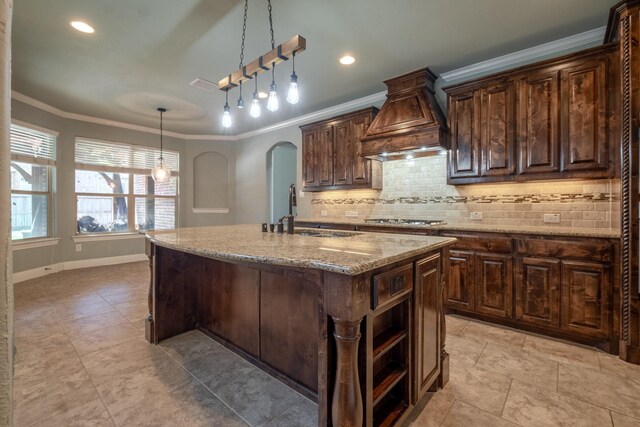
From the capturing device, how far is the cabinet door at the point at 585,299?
238cm

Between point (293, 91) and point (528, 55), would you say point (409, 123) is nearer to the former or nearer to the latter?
point (528, 55)

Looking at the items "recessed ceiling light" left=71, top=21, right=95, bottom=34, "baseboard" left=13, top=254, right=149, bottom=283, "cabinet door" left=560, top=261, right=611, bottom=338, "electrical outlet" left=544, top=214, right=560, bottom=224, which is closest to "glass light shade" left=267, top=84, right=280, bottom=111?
"recessed ceiling light" left=71, top=21, right=95, bottom=34

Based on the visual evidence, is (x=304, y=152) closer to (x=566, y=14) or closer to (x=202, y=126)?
(x=202, y=126)

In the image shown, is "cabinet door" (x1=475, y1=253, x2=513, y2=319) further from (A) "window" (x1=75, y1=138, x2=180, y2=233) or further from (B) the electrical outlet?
(A) "window" (x1=75, y1=138, x2=180, y2=233)

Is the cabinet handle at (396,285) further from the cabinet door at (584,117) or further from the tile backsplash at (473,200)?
the tile backsplash at (473,200)

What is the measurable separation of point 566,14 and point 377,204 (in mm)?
2742

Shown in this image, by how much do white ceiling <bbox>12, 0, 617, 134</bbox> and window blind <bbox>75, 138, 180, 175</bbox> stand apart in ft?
4.33

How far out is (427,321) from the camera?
68.7 inches

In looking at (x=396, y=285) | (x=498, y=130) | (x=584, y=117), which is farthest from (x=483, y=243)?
(x=396, y=285)

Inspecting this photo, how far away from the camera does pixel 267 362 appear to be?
211 cm

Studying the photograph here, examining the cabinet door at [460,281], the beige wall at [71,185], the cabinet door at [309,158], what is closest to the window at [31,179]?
the beige wall at [71,185]

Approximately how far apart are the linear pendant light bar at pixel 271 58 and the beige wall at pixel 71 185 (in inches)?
161

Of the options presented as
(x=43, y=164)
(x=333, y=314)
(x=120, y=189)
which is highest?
(x=43, y=164)

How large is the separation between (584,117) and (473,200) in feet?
4.11
